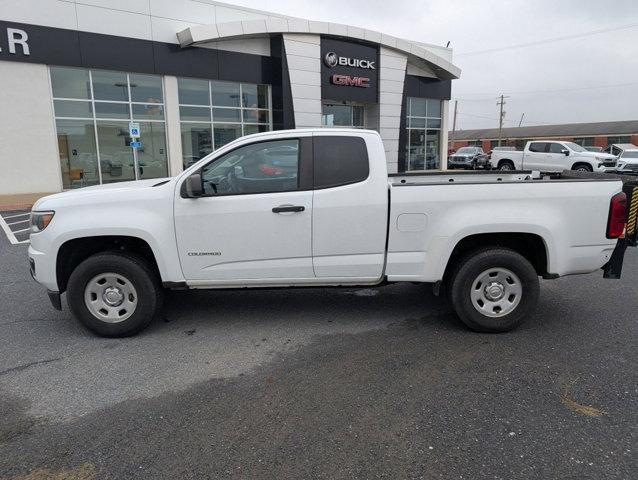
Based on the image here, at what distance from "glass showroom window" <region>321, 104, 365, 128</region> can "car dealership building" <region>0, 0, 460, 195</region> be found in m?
0.05

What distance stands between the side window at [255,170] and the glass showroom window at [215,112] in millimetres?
15519

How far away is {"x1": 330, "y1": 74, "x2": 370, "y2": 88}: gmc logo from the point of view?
21.5 meters

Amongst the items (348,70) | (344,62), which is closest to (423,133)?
(348,70)

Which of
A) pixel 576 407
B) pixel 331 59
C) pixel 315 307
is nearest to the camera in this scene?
pixel 576 407

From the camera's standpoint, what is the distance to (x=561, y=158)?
2328cm

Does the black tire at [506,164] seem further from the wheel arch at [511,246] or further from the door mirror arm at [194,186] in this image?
the door mirror arm at [194,186]

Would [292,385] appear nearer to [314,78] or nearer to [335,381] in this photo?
[335,381]

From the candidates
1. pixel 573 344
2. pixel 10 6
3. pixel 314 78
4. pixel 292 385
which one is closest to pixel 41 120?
pixel 10 6

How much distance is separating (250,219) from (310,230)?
0.56 m

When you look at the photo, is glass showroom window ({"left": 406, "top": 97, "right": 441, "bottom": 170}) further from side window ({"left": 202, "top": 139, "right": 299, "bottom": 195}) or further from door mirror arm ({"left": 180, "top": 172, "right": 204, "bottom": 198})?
door mirror arm ({"left": 180, "top": 172, "right": 204, "bottom": 198})

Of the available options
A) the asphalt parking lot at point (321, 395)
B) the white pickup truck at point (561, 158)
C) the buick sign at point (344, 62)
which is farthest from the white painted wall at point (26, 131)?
the white pickup truck at point (561, 158)

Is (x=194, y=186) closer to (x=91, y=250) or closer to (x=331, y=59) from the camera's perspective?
(x=91, y=250)

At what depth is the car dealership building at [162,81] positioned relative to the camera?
51.3 ft

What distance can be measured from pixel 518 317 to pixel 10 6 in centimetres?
1742
